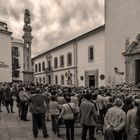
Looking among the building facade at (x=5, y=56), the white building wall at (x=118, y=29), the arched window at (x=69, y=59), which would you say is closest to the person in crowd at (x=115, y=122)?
the white building wall at (x=118, y=29)

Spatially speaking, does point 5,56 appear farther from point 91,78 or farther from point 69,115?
point 69,115

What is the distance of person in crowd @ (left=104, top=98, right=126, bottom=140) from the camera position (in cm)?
656

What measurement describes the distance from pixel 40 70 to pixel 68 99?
4566cm

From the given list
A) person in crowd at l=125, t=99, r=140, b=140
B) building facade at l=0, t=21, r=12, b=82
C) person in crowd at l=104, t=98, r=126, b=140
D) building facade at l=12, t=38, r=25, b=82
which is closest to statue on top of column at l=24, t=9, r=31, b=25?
building facade at l=0, t=21, r=12, b=82

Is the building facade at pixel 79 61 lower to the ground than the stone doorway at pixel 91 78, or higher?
higher

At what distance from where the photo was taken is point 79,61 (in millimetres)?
35594

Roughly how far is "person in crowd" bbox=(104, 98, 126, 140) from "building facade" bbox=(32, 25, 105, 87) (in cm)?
1889

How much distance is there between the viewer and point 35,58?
57.0 m

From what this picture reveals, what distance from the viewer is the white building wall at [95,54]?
3000cm

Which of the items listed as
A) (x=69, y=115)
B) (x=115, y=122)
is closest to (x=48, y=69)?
(x=69, y=115)

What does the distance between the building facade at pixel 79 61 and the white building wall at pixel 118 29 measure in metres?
2.97

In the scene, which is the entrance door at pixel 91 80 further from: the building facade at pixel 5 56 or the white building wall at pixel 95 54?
the building facade at pixel 5 56

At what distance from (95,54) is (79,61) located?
4.55 metres

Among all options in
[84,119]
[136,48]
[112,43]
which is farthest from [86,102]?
[112,43]
